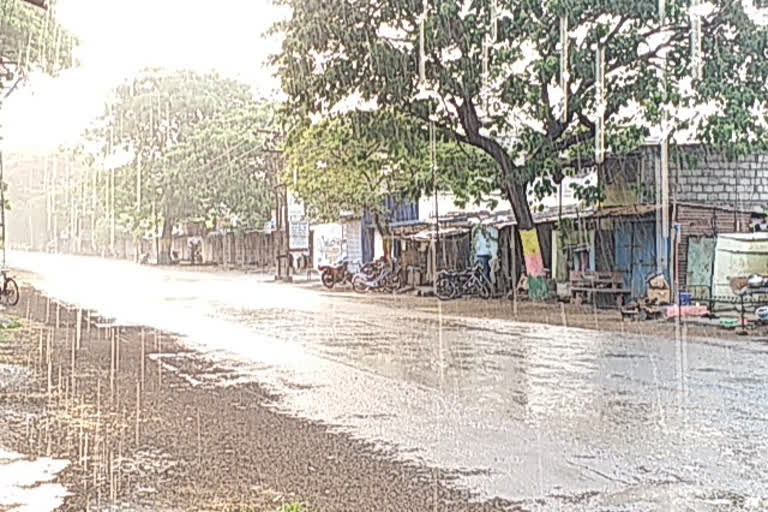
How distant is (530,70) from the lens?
22.3 meters

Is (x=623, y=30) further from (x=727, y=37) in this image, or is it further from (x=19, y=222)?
(x=19, y=222)

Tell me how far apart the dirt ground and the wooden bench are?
1349 centimetres

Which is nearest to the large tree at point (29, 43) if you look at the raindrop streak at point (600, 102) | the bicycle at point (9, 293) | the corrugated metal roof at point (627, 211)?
the bicycle at point (9, 293)

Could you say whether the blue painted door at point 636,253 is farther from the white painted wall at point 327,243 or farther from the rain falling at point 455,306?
the white painted wall at point 327,243

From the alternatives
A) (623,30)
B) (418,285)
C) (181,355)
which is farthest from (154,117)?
(181,355)

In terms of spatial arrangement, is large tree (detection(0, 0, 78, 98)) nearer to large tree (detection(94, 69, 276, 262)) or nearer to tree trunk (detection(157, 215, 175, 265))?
large tree (detection(94, 69, 276, 262))

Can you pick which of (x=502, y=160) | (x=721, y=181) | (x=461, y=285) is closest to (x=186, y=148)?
(x=461, y=285)

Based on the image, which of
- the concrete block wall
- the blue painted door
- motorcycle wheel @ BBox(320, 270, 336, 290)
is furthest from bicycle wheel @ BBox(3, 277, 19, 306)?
the concrete block wall

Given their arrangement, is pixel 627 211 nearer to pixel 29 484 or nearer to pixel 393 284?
pixel 393 284

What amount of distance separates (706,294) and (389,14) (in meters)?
9.59

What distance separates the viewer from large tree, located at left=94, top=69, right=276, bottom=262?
52188 mm

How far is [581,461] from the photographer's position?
693cm

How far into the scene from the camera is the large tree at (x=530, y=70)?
21.5 meters

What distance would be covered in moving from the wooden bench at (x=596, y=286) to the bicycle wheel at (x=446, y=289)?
14.1 feet
